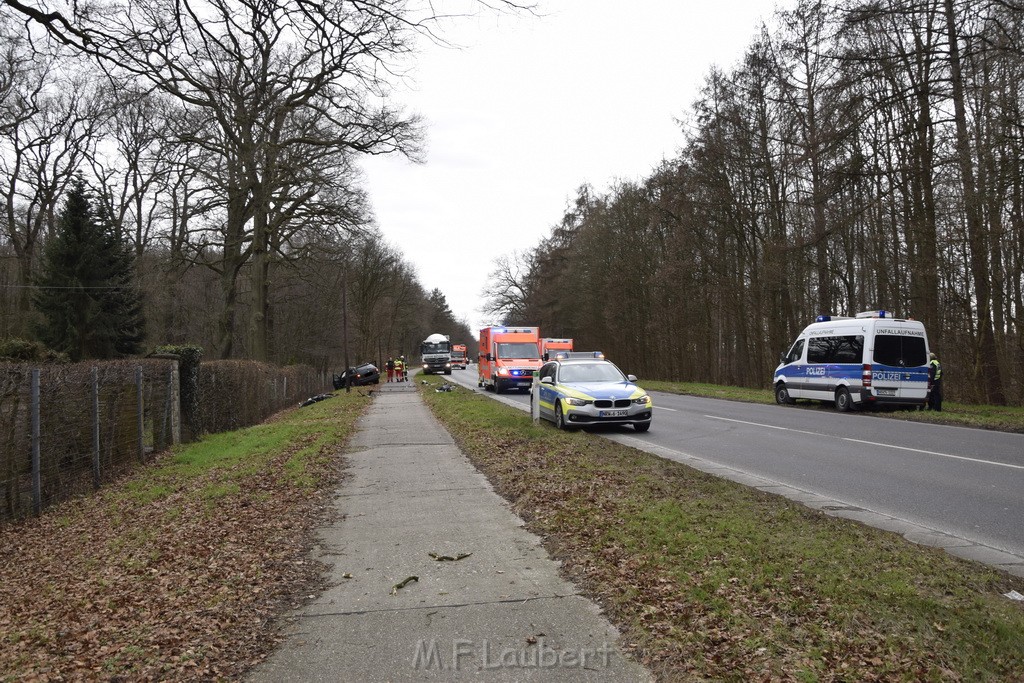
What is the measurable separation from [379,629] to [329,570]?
1571 mm

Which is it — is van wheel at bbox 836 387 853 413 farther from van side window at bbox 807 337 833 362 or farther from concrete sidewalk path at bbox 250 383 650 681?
concrete sidewalk path at bbox 250 383 650 681

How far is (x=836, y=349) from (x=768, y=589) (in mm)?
17576

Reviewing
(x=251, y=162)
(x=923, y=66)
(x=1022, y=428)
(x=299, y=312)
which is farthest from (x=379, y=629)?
(x=299, y=312)

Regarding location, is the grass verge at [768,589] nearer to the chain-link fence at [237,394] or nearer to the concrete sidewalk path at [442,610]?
the concrete sidewalk path at [442,610]

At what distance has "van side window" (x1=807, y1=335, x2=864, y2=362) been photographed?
19891 mm

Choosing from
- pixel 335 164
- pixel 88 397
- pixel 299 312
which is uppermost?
pixel 335 164

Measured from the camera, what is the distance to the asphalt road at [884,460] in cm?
771

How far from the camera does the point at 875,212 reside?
87.5 ft

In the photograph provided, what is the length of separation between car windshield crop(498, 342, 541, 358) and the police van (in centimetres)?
1425

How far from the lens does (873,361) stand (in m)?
19.4

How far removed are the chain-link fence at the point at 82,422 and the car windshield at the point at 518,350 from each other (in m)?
16.0

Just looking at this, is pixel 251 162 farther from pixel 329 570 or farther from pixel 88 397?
pixel 329 570

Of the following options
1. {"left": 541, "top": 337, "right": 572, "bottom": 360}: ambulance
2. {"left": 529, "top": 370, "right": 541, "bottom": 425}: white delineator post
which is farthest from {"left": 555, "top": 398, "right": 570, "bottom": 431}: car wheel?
{"left": 541, "top": 337, "right": 572, "bottom": 360}: ambulance

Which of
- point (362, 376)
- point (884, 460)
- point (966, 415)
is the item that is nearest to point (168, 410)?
point (884, 460)
